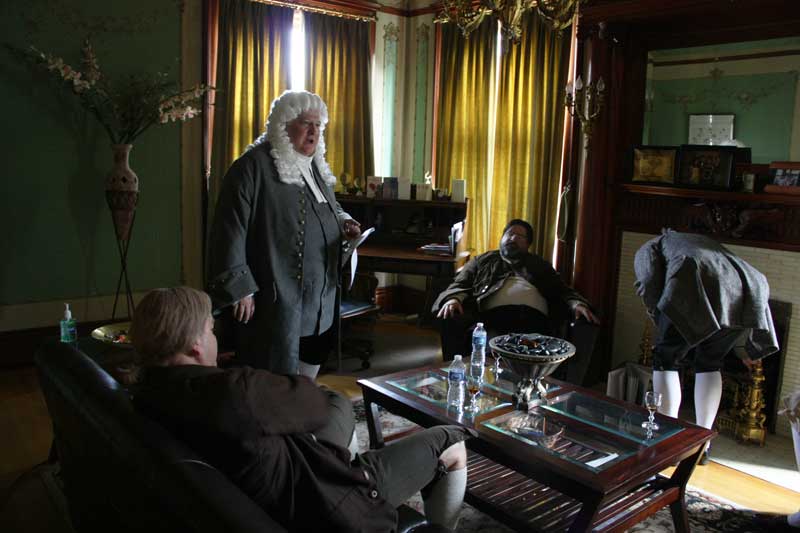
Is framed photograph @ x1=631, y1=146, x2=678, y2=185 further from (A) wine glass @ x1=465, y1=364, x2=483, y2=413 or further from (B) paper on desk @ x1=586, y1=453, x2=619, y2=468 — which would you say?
(B) paper on desk @ x1=586, y1=453, x2=619, y2=468

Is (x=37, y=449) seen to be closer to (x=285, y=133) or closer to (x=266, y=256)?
(x=266, y=256)

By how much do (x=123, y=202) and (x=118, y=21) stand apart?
3.87 feet

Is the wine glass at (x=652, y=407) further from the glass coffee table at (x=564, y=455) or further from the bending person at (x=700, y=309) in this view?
the bending person at (x=700, y=309)

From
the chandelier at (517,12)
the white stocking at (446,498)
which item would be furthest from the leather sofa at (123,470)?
the chandelier at (517,12)

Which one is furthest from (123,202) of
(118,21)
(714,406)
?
(714,406)

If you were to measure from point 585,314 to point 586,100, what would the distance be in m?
1.35

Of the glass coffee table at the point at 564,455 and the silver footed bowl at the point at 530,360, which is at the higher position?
the silver footed bowl at the point at 530,360

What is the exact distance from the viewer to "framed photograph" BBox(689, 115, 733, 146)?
12.7ft

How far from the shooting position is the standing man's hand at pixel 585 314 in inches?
147

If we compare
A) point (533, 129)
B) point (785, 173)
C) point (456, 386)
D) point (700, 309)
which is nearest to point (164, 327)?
point (456, 386)

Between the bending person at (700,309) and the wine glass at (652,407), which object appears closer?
the wine glass at (652,407)

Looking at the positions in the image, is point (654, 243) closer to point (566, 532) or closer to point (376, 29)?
point (566, 532)

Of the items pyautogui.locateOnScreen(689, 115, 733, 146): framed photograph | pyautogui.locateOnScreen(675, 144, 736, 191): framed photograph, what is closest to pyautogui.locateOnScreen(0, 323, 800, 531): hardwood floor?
pyautogui.locateOnScreen(675, 144, 736, 191): framed photograph

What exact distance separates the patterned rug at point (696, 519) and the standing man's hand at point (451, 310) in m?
1.30
